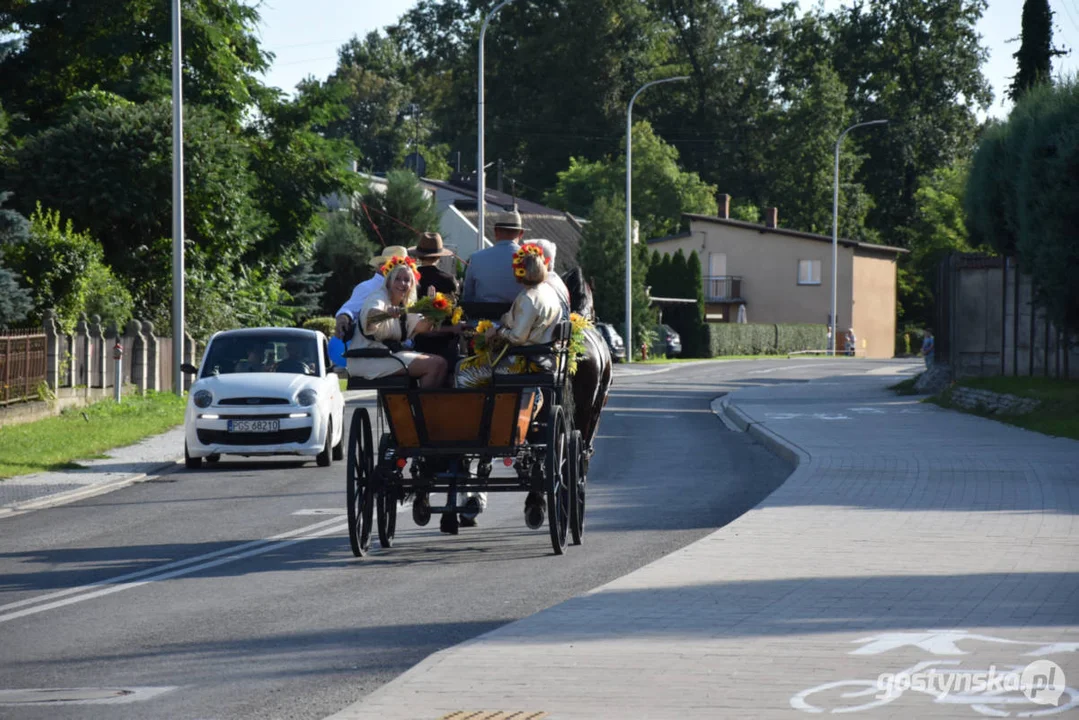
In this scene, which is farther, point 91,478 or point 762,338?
point 762,338

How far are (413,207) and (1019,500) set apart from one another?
4910 cm

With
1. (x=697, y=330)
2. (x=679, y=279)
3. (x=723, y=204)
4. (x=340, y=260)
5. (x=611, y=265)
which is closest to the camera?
(x=340, y=260)

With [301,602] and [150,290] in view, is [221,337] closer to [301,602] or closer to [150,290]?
[301,602]

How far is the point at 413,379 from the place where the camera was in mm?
11422

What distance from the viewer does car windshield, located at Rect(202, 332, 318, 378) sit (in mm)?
20219

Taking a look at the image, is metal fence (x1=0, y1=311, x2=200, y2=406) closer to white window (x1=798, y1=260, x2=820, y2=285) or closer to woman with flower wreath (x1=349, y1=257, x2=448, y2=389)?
woman with flower wreath (x1=349, y1=257, x2=448, y2=389)

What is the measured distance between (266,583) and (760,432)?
1527 cm

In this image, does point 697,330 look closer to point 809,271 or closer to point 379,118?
point 809,271

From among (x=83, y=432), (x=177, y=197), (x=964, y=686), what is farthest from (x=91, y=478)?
(x=177, y=197)

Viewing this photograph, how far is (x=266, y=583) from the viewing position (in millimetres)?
10320

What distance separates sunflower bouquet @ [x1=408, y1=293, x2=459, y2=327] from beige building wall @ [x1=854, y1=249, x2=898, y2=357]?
78.0 metres

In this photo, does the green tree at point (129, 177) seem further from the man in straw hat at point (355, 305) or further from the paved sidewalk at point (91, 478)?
the man in straw hat at point (355, 305)

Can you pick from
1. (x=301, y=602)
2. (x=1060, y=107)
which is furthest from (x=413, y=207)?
(x=301, y=602)

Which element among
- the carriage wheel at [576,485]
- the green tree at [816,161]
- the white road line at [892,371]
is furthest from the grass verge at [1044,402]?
the green tree at [816,161]
